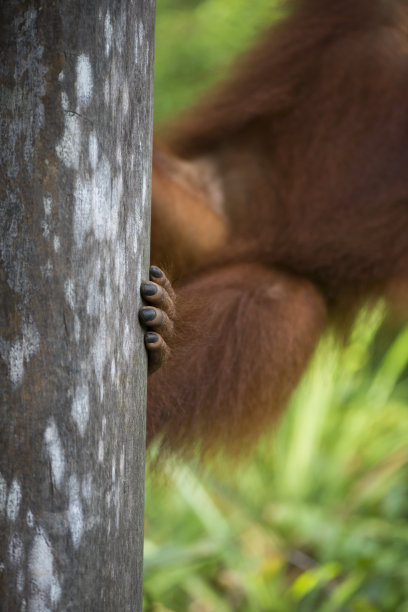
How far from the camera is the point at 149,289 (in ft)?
2.69

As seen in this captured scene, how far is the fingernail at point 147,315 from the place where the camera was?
81 cm

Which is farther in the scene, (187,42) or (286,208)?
(187,42)

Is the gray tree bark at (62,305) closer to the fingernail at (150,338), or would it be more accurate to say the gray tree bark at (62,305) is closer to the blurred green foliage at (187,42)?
the fingernail at (150,338)

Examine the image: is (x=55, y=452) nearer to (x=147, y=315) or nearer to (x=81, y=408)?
(x=81, y=408)

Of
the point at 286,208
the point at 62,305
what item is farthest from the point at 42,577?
the point at 286,208

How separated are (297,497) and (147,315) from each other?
5.68ft

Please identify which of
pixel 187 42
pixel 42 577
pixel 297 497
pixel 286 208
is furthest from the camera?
pixel 187 42

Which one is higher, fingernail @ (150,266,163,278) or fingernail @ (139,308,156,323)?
fingernail @ (150,266,163,278)

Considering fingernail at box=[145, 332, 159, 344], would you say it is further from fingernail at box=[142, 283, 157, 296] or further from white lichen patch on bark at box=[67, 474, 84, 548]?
white lichen patch on bark at box=[67, 474, 84, 548]

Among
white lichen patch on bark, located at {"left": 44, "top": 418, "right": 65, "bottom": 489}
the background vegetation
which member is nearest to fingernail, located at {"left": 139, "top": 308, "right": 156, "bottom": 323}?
white lichen patch on bark, located at {"left": 44, "top": 418, "right": 65, "bottom": 489}

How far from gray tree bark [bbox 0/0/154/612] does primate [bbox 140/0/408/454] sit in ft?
1.95

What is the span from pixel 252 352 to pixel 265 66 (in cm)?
64

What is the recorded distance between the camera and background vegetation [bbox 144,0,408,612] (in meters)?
2.04

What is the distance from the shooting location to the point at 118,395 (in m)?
0.76
